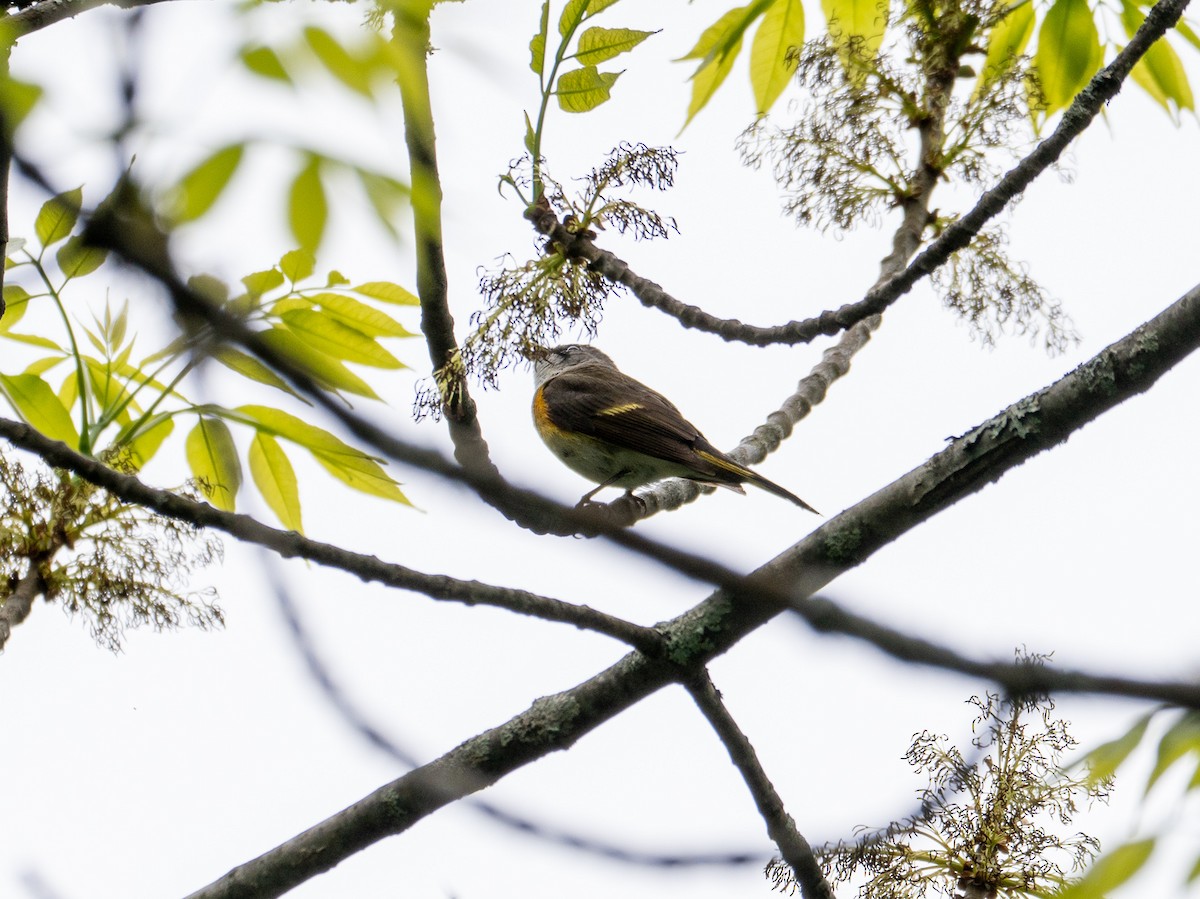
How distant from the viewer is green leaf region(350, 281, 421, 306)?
3.20 m

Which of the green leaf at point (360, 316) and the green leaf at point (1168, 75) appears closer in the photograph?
the green leaf at point (360, 316)

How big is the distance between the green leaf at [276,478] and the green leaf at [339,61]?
2.06m

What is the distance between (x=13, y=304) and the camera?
10.2 ft

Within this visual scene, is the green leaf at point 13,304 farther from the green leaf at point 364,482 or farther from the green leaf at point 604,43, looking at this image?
the green leaf at point 604,43

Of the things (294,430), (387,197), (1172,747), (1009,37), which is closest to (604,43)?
(294,430)

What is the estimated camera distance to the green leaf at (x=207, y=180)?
1387mm

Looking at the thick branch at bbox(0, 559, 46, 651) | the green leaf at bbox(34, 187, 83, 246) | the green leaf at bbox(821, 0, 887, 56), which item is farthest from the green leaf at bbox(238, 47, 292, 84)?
the green leaf at bbox(821, 0, 887, 56)

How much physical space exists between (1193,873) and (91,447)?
244 centimetres

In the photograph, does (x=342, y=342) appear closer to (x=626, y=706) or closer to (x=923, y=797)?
(x=626, y=706)

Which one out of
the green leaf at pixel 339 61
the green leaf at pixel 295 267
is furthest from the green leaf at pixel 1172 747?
the green leaf at pixel 295 267

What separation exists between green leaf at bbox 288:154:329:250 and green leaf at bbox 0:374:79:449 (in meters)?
1.80

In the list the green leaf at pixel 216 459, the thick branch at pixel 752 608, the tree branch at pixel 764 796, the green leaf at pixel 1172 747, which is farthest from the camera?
the green leaf at pixel 216 459

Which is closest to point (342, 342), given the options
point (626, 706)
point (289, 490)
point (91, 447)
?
point (289, 490)

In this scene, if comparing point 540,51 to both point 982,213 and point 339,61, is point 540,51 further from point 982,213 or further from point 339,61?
point 339,61
